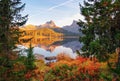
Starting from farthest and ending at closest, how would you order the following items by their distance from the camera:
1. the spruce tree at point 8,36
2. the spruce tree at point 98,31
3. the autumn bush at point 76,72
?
the spruce tree at point 98,31
the autumn bush at point 76,72
the spruce tree at point 8,36

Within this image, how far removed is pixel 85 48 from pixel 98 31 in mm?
3355

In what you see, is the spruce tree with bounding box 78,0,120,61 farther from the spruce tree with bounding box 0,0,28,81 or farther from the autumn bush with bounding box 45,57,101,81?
the spruce tree with bounding box 0,0,28,81

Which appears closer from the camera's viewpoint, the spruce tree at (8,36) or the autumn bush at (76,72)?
the spruce tree at (8,36)

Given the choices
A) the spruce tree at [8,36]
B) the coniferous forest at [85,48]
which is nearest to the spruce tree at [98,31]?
the coniferous forest at [85,48]

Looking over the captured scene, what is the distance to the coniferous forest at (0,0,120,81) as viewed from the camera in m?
24.4

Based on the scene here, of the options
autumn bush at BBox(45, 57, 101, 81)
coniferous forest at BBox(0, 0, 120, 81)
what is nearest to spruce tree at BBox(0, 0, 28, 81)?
coniferous forest at BBox(0, 0, 120, 81)

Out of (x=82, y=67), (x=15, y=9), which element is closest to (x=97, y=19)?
(x=82, y=67)

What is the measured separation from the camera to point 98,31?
40.6 m

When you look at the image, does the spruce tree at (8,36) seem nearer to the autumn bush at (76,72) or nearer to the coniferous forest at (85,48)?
the coniferous forest at (85,48)

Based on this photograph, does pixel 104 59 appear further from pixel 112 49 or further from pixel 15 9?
pixel 15 9

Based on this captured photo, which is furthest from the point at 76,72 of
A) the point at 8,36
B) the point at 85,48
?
the point at 8,36

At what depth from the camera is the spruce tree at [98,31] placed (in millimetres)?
36822

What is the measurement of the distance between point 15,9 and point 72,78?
12432mm

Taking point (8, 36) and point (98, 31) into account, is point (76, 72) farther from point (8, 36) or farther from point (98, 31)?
point (8, 36)
